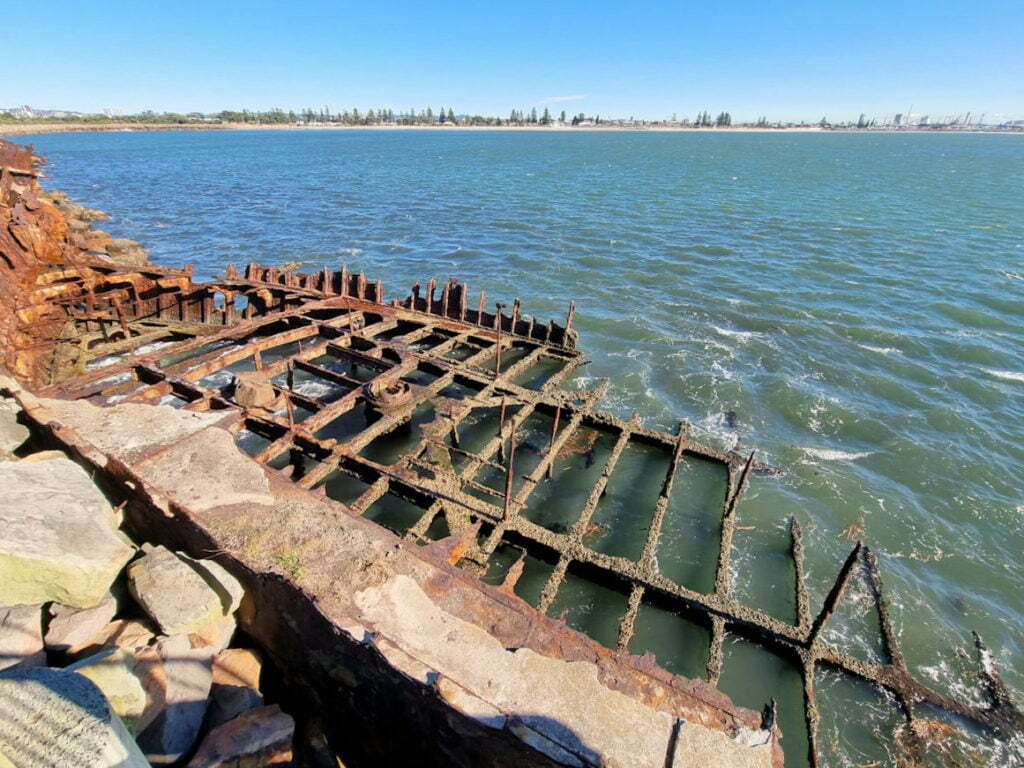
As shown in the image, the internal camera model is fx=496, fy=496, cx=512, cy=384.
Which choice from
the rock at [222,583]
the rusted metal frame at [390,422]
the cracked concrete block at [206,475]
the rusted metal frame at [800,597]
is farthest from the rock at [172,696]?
the rusted metal frame at [800,597]

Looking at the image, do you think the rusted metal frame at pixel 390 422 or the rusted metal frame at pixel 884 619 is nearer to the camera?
the rusted metal frame at pixel 884 619

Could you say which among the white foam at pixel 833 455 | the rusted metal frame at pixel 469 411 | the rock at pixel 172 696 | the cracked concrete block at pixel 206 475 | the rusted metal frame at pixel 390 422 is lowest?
the white foam at pixel 833 455

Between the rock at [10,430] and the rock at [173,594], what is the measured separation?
315 centimetres

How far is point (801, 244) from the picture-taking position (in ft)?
99.3

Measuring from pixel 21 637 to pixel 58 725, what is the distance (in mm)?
2022

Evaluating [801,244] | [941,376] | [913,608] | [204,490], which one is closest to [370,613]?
[204,490]

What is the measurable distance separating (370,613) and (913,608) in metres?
9.02

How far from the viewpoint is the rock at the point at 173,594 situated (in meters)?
4.48

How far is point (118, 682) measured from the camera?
11.6 feet

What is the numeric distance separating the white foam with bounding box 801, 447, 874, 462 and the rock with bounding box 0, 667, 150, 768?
13004 mm

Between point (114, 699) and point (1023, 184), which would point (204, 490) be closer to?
point (114, 699)

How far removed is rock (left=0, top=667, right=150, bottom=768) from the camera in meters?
2.54

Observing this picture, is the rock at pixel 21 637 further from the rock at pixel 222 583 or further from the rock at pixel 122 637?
the rock at pixel 222 583

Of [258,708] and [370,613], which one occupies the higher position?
[370,613]
